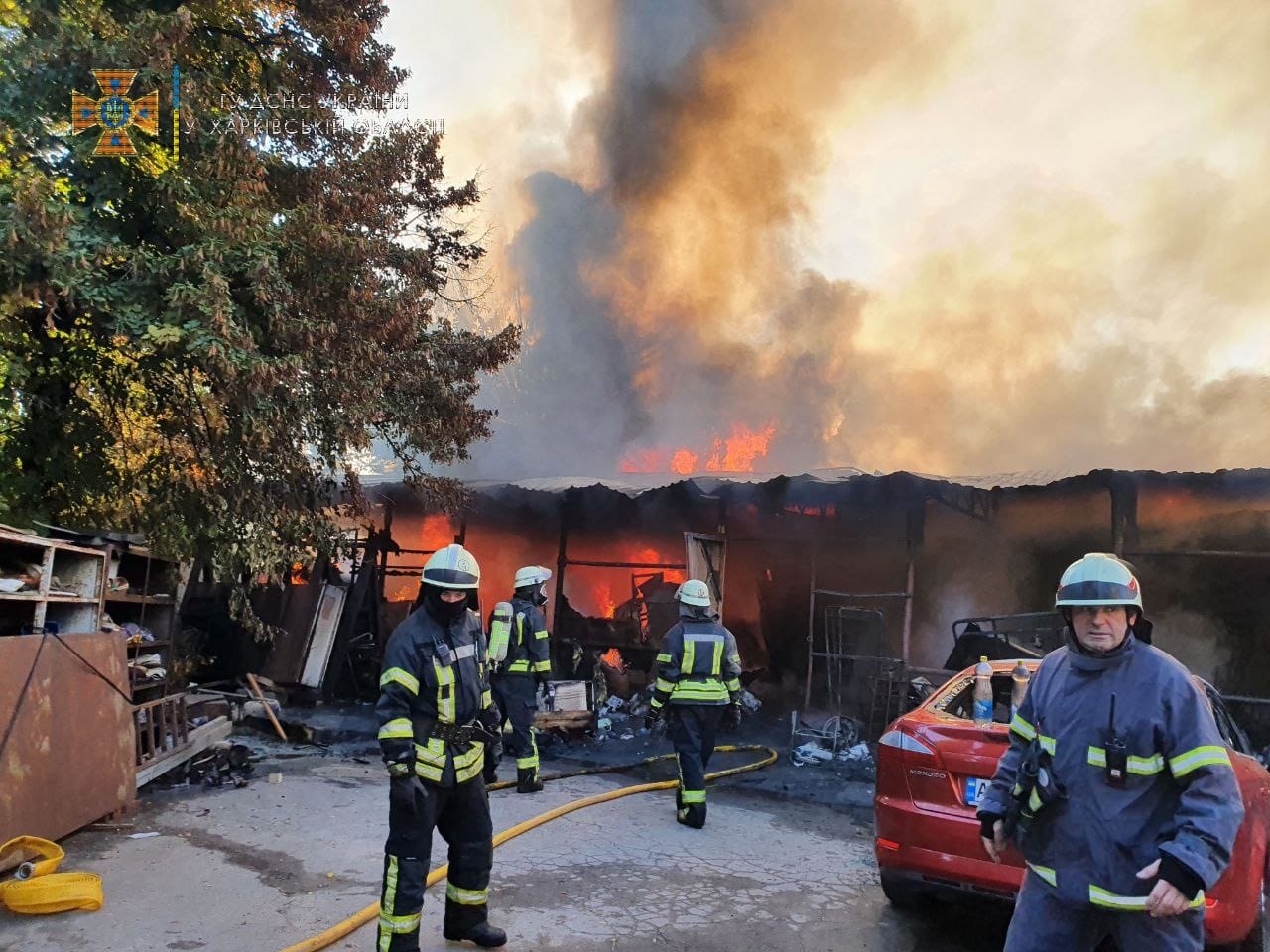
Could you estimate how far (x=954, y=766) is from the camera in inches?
150

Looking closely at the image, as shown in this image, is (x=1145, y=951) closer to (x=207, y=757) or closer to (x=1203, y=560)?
(x=207, y=757)

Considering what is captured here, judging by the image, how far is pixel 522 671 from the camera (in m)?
6.95

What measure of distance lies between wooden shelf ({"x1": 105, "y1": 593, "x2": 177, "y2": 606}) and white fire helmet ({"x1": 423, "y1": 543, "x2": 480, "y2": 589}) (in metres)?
5.26

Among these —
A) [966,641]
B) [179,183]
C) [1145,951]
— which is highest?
[179,183]

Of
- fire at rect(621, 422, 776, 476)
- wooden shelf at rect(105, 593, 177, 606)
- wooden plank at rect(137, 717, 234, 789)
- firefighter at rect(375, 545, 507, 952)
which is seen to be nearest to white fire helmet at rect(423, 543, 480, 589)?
firefighter at rect(375, 545, 507, 952)

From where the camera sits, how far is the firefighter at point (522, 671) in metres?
6.84

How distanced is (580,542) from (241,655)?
5.52 meters

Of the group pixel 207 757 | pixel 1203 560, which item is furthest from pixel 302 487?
pixel 1203 560

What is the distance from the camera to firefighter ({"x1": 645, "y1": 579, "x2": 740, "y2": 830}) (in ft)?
19.4

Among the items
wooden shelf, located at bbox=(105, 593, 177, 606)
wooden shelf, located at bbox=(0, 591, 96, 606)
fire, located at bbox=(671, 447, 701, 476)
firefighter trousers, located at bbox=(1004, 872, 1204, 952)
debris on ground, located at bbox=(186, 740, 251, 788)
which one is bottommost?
debris on ground, located at bbox=(186, 740, 251, 788)

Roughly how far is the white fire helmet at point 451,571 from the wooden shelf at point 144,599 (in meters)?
5.26

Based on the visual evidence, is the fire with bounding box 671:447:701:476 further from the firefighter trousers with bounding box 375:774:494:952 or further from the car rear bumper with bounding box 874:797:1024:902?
the firefighter trousers with bounding box 375:774:494:952

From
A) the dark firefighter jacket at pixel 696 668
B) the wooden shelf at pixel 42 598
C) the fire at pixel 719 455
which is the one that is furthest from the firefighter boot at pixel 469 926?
the fire at pixel 719 455

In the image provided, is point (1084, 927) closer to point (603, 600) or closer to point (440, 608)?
point (440, 608)
